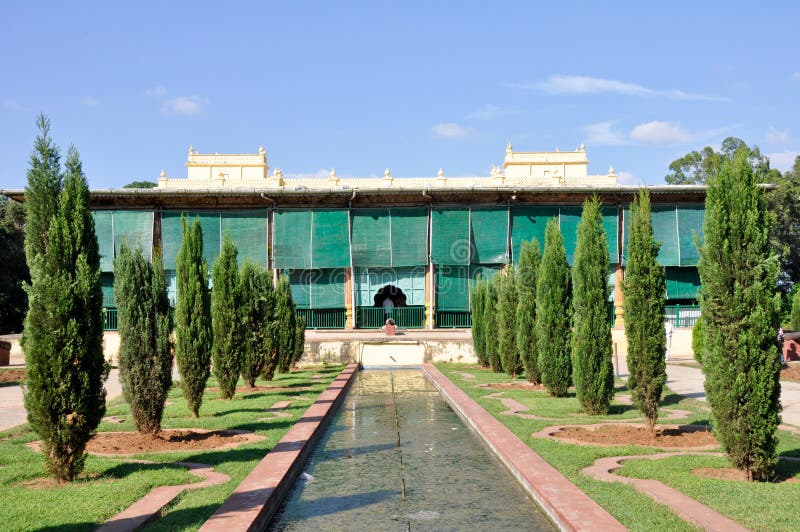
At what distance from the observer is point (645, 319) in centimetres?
1006

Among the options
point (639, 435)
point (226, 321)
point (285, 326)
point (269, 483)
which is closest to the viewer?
point (269, 483)

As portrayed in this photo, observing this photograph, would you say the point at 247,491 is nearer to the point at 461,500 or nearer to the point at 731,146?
the point at 461,500

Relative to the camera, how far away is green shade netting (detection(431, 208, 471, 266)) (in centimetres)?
3127

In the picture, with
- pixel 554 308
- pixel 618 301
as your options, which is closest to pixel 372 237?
pixel 618 301

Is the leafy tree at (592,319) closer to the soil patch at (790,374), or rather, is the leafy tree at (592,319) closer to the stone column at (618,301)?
the soil patch at (790,374)

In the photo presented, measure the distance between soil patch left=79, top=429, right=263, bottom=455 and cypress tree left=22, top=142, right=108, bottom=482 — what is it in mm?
1582

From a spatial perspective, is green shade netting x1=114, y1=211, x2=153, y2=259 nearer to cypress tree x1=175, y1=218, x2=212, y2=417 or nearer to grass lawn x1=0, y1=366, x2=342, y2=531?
grass lawn x1=0, y1=366, x2=342, y2=531

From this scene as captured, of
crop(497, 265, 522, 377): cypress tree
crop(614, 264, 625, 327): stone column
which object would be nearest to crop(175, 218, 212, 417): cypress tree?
crop(497, 265, 522, 377): cypress tree

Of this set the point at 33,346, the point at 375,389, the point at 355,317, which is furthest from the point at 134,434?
the point at 355,317

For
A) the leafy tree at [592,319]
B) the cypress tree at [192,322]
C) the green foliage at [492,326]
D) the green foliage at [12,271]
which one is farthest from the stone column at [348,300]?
the leafy tree at [592,319]

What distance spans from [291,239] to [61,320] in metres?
24.1

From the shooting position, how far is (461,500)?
7.29 m

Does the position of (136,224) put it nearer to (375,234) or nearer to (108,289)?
(108,289)

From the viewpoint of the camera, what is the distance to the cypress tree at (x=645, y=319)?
9.98m
